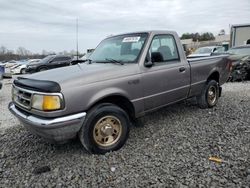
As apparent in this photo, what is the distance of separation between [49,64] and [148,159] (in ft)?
54.0

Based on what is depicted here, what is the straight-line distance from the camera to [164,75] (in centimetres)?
417

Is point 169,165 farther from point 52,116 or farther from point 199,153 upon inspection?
point 52,116

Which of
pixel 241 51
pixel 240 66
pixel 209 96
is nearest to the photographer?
pixel 209 96

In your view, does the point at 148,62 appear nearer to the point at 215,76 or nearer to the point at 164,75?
the point at 164,75

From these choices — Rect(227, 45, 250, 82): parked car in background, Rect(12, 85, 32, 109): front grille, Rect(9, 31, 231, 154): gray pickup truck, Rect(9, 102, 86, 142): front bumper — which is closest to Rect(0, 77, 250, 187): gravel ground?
Rect(9, 31, 231, 154): gray pickup truck

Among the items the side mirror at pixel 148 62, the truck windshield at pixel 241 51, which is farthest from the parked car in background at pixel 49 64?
the side mirror at pixel 148 62

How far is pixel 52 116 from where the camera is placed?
2.93 meters

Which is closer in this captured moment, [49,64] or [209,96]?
[209,96]

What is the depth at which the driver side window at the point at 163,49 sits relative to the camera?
4.07 meters

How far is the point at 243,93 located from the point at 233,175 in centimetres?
547

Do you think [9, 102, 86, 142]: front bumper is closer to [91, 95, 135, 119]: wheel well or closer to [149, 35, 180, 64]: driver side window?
[91, 95, 135, 119]: wheel well

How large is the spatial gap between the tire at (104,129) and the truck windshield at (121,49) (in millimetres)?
987

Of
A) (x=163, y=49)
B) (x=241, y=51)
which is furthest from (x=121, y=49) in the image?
(x=241, y=51)

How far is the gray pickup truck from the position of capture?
2.98 m
